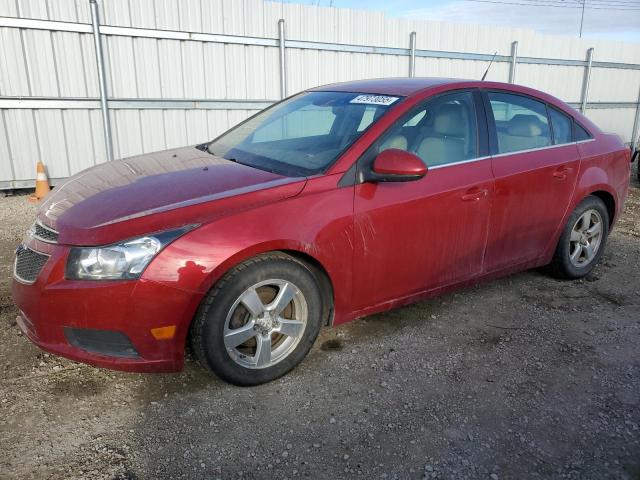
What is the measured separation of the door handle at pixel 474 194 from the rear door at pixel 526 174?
0.12 meters

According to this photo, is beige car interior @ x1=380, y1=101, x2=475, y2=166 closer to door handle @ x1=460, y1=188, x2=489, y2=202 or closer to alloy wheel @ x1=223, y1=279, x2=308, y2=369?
door handle @ x1=460, y1=188, x2=489, y2=202

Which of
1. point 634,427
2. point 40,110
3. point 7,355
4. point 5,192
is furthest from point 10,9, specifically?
point 634,427

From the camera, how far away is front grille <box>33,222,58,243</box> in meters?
2.54

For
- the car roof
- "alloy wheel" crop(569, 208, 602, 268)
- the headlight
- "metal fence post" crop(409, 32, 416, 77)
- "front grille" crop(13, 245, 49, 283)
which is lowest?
"alloy wheel" crop(569, 208, 602, 268)

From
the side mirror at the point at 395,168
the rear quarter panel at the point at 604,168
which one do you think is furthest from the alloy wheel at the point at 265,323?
the rear quarter panel at the point at 604,168

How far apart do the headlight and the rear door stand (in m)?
2.23

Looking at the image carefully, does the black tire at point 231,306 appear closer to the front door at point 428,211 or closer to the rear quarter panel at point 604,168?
the front door at point 428,211

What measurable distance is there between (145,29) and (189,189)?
6.00 m

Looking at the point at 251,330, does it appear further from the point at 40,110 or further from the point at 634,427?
the point at 40,110

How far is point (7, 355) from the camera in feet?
10.1

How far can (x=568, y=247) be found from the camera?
415cm

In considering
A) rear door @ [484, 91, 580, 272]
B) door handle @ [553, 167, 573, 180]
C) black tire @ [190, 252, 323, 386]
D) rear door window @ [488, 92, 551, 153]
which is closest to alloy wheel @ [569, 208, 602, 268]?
rear door @ [484, 91, 580, 272]

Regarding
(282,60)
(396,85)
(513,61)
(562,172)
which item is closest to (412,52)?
(282,60)

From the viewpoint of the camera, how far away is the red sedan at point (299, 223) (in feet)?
7.95
